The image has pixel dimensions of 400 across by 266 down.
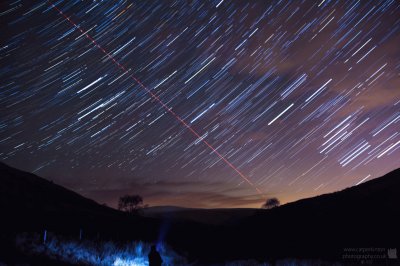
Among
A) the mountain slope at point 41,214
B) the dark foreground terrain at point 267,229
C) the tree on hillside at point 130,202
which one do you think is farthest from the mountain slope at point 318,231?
the tree on hillside at point 130,202

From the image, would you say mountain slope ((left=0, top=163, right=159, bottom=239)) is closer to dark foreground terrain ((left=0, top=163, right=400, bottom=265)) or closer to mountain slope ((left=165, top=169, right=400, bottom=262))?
dark foreground terrain ((left=0, top=163, right=400, bottom=265))

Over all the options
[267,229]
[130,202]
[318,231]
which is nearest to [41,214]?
[267,229]

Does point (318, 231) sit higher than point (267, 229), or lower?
lower

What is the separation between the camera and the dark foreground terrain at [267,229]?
55.7ft

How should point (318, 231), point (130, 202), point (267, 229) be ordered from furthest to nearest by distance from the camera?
point (130, 202), point (267, 229), point (318, 231)

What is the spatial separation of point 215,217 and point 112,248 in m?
101

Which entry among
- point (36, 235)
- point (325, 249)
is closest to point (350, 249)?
point (325, 249)

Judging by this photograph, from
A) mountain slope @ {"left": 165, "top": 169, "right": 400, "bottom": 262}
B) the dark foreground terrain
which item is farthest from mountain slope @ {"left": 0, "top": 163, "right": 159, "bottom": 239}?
mountain slope @ {"left": 165, "top": 169, "right": 400, "bottom": 262}

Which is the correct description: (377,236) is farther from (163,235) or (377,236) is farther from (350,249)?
(163,235)

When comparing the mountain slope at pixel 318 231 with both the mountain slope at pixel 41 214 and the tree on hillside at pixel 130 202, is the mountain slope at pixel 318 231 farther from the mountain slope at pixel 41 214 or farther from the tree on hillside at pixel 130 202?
the tree on hillside at pixel 130 202

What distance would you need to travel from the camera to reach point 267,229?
29.0 metres

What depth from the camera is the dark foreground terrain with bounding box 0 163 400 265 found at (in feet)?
55.7

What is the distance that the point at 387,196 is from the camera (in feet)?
84.8

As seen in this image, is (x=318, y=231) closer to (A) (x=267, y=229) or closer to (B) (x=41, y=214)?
(A) (x=267, y=229)
